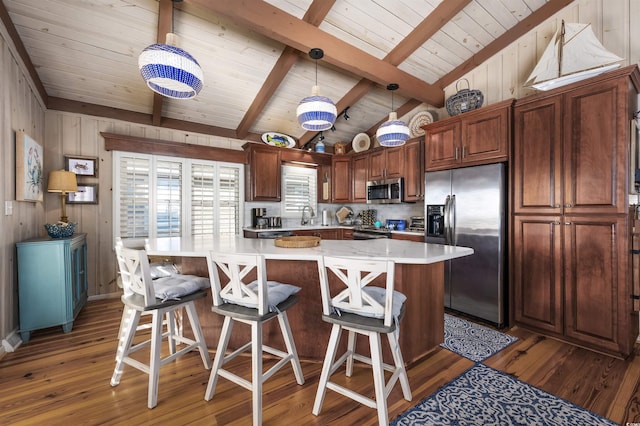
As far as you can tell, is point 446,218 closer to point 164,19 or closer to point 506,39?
point 506,39

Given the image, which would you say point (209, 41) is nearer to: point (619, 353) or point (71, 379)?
point (71, 379)

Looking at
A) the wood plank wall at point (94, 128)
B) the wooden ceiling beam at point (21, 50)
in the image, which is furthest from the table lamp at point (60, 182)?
the wooden ceiling beam at point (21, 50)

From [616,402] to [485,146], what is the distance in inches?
90.7

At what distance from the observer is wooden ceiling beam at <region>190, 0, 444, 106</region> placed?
7.96ft

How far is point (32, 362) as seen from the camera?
7.21 feet

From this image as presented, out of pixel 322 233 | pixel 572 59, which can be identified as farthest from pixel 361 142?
pixel 572 59

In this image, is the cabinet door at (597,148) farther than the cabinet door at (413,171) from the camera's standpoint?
No

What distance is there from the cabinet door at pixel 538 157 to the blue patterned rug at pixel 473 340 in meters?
1.24

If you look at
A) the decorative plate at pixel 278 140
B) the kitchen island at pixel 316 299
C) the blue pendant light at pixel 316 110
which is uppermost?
the decorative plate at pixel 278 140

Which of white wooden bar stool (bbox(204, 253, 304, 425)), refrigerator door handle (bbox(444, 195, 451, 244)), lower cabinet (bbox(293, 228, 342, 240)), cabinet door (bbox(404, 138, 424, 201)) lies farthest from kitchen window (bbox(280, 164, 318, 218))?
white wooden bar stool (bbox(204, 253, 304, 425))

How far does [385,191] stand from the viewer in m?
4.57

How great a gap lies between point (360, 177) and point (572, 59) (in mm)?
3048

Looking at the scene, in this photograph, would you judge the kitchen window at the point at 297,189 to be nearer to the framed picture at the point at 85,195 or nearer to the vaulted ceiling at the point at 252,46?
the vaulted ceiling at the point at 252,46

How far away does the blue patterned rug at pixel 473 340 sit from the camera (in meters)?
2.36
